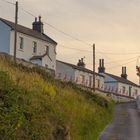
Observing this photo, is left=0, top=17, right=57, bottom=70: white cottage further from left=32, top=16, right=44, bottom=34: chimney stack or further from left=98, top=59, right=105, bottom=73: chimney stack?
left=98, top=59, right=105, bottom=73: chimney stack

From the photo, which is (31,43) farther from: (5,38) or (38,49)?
(5,38)

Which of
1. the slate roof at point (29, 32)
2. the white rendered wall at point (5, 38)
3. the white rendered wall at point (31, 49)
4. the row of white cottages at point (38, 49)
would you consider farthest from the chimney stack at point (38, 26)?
the white rendered wall at point (5, 38)

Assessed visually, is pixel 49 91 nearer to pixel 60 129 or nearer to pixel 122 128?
pixel 60 129

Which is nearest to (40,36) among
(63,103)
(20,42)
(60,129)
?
(20,42)

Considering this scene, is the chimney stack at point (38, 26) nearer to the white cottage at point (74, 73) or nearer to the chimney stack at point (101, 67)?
the white cottage at point (74, 73)

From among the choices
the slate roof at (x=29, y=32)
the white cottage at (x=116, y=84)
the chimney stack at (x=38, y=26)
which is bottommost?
the white cottage at (x=116, y=84)

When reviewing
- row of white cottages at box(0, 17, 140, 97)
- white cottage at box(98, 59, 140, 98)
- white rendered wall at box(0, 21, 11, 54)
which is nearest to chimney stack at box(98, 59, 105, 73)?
white cottage at box(98, 59, 140, 98)

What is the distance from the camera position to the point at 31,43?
70.9 m

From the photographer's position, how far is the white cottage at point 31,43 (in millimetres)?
65188

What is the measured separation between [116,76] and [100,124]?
82044mm

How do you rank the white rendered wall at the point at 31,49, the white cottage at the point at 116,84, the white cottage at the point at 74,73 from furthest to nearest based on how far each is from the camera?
the white cottage at the point at 116,84
the white cottage at the point at 74,73
the white rendered wall at the point at 31,49

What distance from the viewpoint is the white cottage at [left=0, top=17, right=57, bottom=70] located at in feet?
214

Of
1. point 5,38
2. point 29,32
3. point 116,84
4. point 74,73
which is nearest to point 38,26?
point 29,32

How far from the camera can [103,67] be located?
111 metres
